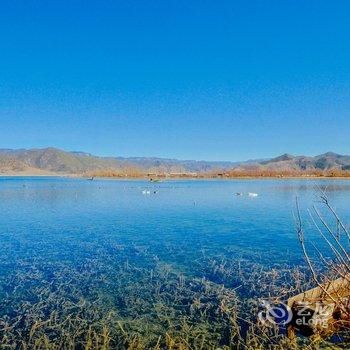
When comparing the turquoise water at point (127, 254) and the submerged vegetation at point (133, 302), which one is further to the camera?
the turquoise water at point (127, 254)

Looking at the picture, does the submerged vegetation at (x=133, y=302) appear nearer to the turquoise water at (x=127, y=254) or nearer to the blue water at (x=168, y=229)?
the turquoise water at (x=127, y=254)

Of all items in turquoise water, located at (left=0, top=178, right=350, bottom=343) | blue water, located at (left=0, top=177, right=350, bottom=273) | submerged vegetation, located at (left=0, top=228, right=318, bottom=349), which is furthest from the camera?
blue water, located at (left=0, top=177, right=350, bottom=273)

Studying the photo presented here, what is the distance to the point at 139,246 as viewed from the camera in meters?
22.9

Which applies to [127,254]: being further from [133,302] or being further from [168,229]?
[168,229]

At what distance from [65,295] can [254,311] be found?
7.03 meters

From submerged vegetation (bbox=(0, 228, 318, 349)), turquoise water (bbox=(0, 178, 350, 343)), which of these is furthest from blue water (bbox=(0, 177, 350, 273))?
submerged vegetation (bbox=(0, 228, 318, 349))

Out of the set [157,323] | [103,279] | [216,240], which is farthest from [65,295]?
[216,240]

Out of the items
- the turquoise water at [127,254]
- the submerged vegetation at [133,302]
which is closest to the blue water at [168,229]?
the turquoise water at [127,254]

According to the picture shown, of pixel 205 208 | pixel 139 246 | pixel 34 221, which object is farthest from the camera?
pixel 205 208

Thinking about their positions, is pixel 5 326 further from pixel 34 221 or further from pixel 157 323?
pixel 34 221

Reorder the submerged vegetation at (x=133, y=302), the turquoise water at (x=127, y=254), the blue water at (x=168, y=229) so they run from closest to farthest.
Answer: the submerged vegetation at (x=133, y=302), the turquoise water at (x=127, y=254), the blue water at (x=168, y=229)

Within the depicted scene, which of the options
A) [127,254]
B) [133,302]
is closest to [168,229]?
[127,254]

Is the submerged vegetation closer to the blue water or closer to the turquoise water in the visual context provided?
the turquoise water

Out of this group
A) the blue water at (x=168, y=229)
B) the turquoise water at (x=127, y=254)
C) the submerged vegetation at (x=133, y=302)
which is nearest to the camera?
the submerged vegetation at (x=133, y=302)
